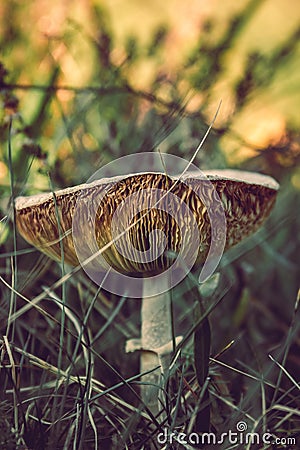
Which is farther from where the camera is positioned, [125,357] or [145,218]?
[125,357]

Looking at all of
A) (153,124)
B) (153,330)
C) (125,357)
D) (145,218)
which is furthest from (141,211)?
(153,124)

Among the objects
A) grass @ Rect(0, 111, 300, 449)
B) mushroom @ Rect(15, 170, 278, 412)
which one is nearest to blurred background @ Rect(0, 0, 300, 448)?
grass @ Rect(0, 111, 300, 449)

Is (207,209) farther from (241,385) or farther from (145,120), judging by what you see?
(145,120)

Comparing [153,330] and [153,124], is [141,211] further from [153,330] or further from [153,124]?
[153,124]

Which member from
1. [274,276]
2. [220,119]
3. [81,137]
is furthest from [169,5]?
[274,276]

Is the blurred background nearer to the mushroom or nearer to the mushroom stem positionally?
the mushroom stem

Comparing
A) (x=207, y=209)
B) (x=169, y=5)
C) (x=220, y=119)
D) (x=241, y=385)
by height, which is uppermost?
(x=169, y=5)

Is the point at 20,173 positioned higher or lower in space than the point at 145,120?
lower
